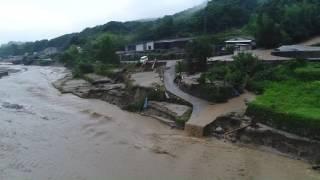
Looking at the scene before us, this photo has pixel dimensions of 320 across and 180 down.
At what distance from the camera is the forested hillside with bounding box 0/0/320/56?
52.6 metres

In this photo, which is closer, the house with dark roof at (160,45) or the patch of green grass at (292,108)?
the patch of green grass at (292,108)

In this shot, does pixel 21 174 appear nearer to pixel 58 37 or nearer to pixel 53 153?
pixel 53 153

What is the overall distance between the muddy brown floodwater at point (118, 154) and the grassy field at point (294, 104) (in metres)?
2.08

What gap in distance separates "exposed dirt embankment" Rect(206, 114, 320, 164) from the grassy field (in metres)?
Result: 0.50

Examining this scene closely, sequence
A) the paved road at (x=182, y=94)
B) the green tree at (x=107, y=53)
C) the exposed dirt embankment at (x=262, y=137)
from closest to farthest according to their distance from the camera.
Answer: the exposed dirt embankment at (x=262, y=137), the paved road at (x=182, y=94), the green tree at (x=107, y=53)

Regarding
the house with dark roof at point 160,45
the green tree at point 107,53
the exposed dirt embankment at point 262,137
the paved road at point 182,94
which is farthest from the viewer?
the house with dark roof at point 160,45

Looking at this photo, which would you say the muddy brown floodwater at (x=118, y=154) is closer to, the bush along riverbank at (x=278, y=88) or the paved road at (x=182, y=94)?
the bush along riverbank at (x=278, y=88)

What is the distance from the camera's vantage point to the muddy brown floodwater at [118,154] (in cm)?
1948

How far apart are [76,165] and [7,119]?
13.8m

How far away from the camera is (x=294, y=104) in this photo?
2484 cm

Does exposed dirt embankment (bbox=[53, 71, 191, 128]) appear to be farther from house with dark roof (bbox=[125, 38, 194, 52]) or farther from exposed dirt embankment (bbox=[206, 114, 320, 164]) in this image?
house with dark roof (bbox=[125, 38, 194, 52])

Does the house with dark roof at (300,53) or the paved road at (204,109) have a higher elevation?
the house with dark roof at (300,53)

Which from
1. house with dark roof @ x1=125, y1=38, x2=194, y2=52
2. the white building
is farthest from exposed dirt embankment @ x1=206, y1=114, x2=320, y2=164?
house with dark roof @ x1=125, y1=38, x2=194, y2=52

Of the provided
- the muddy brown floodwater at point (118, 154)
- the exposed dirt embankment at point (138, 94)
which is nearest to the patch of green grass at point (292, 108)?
the muddy brown floodwater at point (118, 154)
